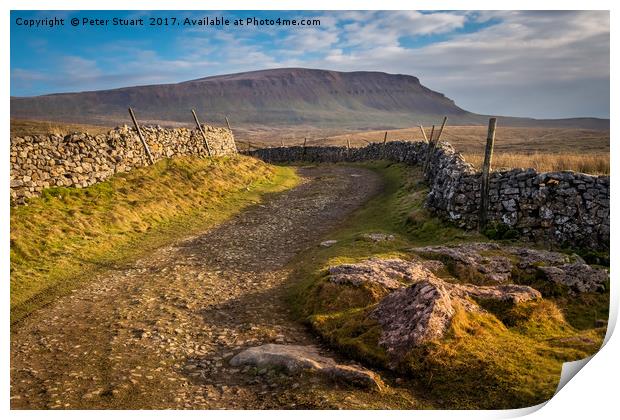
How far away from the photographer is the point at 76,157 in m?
18.8

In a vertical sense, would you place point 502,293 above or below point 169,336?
above

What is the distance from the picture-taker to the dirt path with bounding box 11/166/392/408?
6469 millimetres

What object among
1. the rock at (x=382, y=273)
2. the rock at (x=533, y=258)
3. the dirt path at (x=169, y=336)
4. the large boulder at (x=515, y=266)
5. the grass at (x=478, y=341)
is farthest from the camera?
the rock at (x=533, y=258)

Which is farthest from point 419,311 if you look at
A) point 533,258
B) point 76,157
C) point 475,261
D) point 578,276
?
point 76,157

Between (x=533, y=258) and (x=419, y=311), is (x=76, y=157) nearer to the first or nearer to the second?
(x=419, y=311)

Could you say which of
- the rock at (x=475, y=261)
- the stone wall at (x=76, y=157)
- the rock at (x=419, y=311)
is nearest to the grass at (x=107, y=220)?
the stone wall at (x=76, y=157)

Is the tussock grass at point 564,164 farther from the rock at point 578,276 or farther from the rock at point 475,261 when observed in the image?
the rock at point 578,276

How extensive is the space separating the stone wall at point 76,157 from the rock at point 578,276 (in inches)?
624

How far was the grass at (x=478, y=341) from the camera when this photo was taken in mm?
6352

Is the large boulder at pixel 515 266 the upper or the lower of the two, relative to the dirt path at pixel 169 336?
upper

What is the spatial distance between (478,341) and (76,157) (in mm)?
17255

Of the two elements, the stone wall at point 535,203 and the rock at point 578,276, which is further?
the stone wall at point 535,203

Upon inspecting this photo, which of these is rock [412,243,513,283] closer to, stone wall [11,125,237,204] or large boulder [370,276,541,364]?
large boulder [370,276,541,364]

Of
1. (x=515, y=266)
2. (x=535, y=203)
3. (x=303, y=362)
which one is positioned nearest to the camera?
(x=303, y=362)
